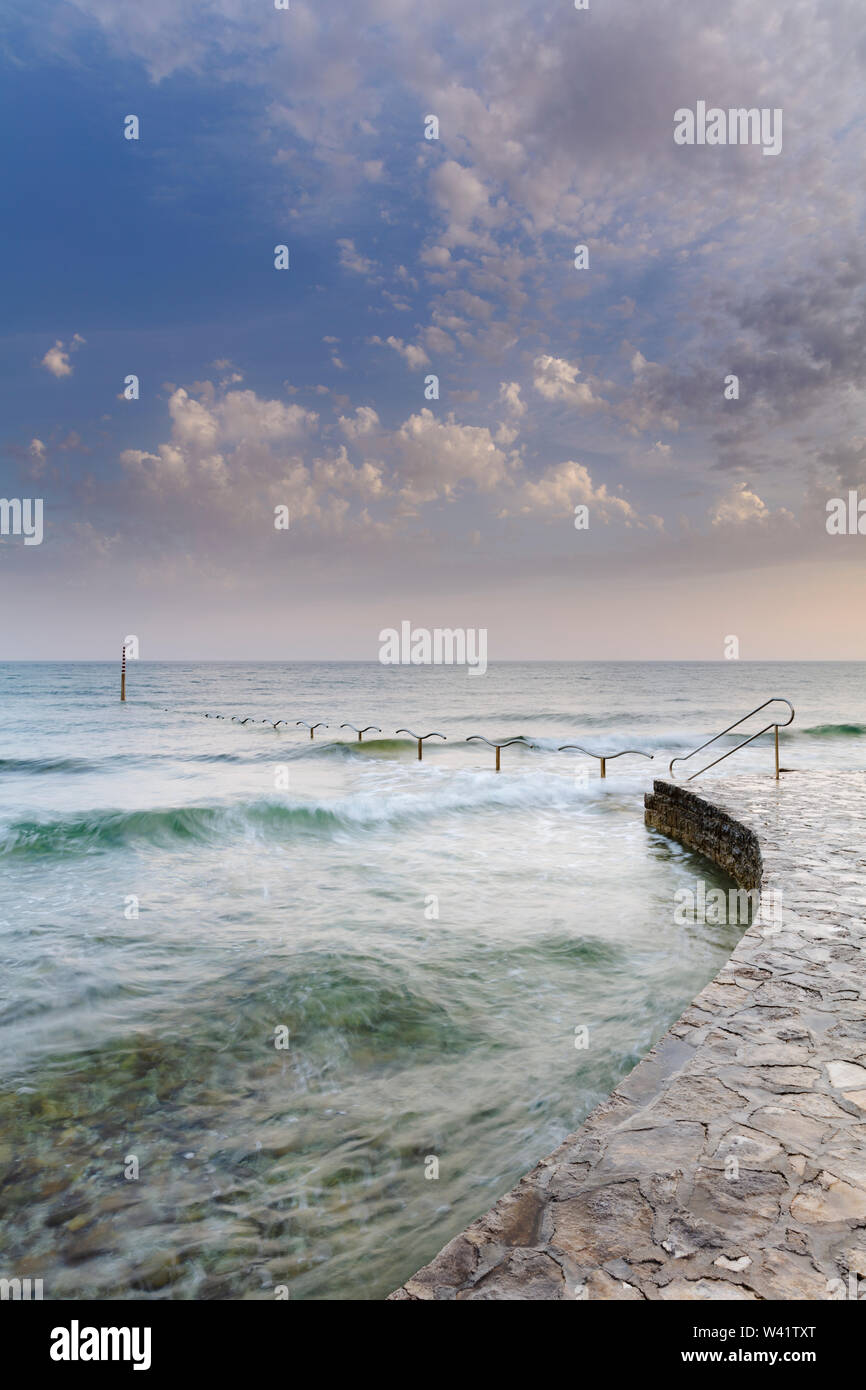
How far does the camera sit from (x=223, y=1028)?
233 inches

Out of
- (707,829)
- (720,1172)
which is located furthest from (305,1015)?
(707,829)

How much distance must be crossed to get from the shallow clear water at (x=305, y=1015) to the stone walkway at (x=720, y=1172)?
142 cm

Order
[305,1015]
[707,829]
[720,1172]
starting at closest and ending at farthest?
[720,1172] < [305,1015] < [707,829]

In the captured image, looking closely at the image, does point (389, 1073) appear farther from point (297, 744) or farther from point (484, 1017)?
point (297, 744)

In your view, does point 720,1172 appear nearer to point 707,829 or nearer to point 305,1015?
point 305,1015

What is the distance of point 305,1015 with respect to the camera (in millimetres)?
6180

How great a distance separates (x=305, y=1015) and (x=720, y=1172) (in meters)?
4.38

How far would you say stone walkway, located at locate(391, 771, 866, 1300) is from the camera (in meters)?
2.15

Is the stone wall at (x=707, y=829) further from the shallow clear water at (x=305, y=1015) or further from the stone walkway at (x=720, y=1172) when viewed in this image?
the stone walkway at (x=720, y=1172)

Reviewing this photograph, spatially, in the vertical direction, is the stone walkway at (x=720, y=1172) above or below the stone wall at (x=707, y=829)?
above

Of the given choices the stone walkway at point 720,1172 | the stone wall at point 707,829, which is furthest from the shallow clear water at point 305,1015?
the stone walkway at point 720,1172

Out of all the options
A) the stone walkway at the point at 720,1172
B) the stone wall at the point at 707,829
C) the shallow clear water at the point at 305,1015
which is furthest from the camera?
the stone wall at the point at 707,829

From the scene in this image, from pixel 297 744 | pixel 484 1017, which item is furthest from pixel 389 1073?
pixel 297 744

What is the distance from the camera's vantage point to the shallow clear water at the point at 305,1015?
3.70 meters
